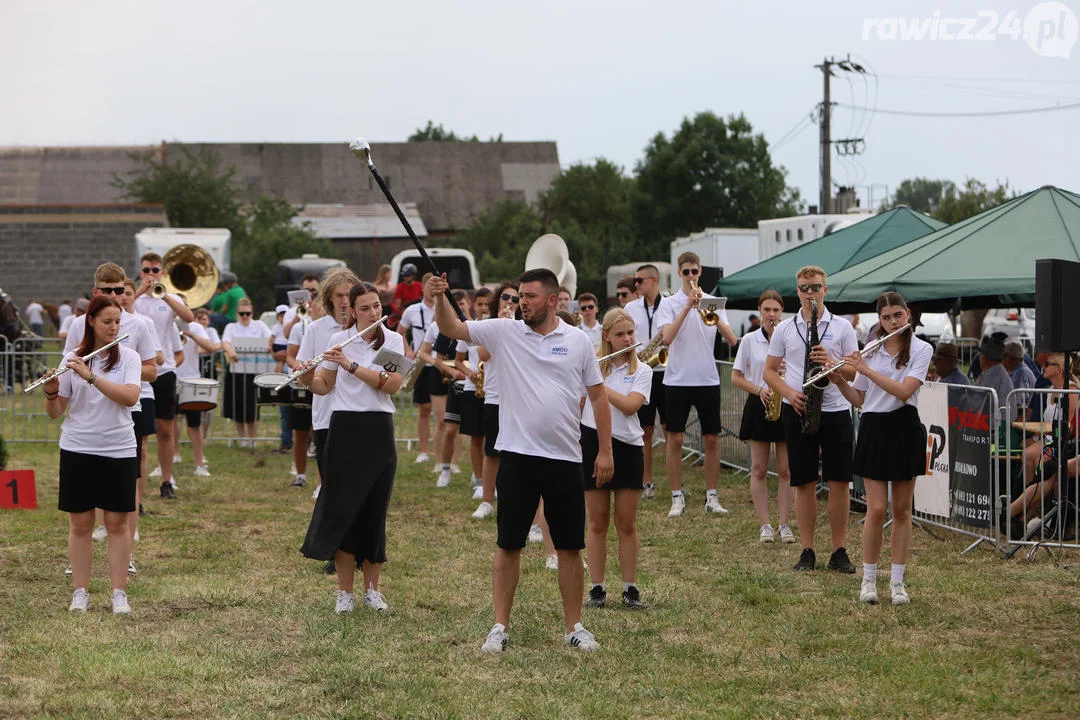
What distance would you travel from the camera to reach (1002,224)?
37.2 feet

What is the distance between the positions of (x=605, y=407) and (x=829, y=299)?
5.07 meters

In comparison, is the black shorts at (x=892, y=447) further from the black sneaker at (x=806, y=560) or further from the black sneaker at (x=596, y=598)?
the black sneaker at (x=596, y=598)

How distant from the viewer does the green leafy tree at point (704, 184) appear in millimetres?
55219

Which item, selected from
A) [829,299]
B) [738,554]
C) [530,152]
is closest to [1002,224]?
[829,299]

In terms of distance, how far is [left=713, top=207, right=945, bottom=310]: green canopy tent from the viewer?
13625 mm

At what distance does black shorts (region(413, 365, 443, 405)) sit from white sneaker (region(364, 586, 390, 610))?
20.0 feet

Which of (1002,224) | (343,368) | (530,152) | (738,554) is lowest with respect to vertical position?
(738,554)

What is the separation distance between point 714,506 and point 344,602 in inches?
185

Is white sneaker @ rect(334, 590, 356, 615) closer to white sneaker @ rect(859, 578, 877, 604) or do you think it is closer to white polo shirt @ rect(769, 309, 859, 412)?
white sneaker @ rect(859, 578, 877, 604)

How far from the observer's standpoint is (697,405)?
37.5ft

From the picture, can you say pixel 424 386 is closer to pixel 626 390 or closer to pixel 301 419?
pixel 301 419

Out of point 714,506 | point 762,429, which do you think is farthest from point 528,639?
point 714,506

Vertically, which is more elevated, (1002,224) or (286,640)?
(1002,224)

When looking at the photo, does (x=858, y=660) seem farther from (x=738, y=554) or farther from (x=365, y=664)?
(x=738, y=554)
